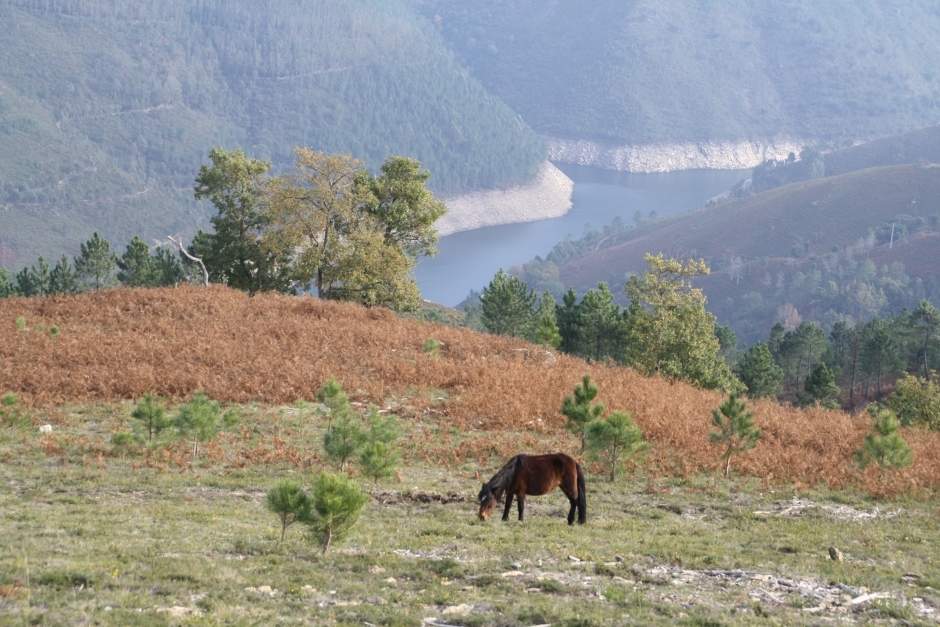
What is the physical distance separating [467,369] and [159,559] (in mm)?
14955

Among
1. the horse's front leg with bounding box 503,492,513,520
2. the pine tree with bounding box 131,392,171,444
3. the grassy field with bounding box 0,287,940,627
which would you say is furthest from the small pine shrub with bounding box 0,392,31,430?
the horse's front leg with bounding box 503,492,513,520

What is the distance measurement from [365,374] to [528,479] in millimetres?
11359

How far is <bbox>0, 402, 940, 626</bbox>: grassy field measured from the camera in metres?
8.49

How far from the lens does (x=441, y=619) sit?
27.1 ft

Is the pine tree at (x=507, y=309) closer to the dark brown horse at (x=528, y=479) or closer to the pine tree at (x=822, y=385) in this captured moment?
the pine tree at (x=822, y=385)

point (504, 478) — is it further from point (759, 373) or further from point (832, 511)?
point (759, 373)

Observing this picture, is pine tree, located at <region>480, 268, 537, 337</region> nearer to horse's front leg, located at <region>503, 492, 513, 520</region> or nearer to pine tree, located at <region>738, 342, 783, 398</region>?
pine tree, located at <region>738, 342, 783, 398</region>

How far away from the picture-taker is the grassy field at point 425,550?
8.49m

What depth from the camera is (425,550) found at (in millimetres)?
11031

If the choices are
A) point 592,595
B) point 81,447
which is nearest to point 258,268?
point 81,447

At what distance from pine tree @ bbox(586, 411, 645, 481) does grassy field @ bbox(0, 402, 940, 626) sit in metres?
0.56

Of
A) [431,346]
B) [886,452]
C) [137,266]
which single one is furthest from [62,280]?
[886,452]

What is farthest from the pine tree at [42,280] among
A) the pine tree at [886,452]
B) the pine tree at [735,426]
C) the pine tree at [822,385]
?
the pine tree at [886,452]

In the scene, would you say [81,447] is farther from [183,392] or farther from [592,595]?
[592,595]
